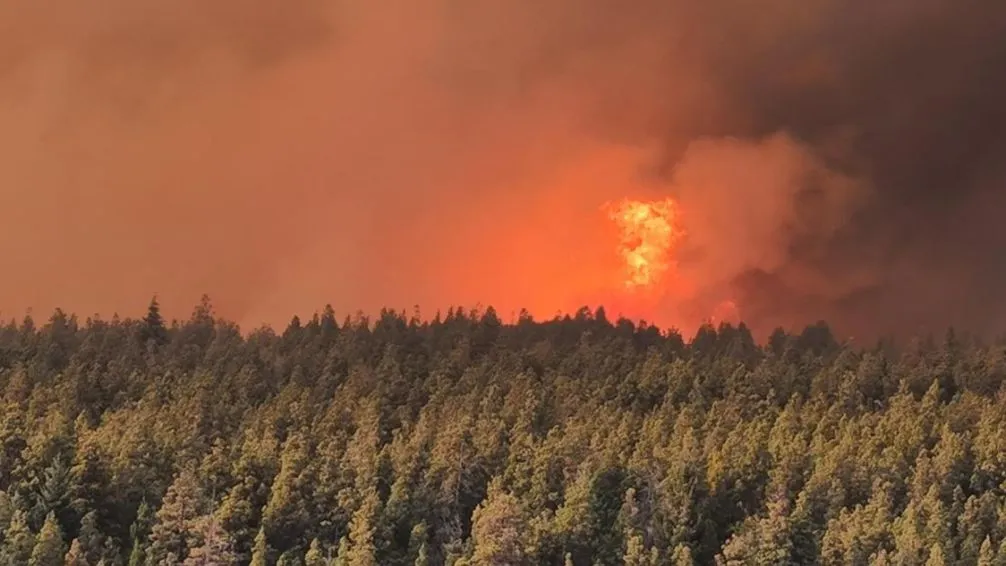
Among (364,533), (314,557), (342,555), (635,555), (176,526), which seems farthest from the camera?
(176,526)

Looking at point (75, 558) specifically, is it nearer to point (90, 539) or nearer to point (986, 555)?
point (90, 539)

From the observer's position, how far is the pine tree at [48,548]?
409 feet

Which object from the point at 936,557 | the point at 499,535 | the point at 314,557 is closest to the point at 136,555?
the point at 314,557

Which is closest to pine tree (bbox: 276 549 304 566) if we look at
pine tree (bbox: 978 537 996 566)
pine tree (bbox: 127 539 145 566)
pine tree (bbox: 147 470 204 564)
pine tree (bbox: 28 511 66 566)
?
pine tree (bbox: 147 470 204 564)

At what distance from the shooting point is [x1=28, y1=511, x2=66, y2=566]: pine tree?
124812 mm

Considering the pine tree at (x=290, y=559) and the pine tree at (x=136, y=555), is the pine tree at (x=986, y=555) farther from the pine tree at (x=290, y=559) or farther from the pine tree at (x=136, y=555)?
the pine tree at (x=136, y=555)

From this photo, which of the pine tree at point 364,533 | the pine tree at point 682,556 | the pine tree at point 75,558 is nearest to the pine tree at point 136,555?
the pine tree at point 75,558

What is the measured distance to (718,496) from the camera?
147000 mm

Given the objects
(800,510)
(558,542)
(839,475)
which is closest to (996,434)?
(839,475)

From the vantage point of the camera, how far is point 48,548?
126 meters

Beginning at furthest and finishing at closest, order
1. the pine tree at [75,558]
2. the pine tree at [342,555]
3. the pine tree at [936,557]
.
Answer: the pine tree at [342,555] < the pine tree at [75,558] < the pine tree at [936,557]

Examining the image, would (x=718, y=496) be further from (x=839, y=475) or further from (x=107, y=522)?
(x=107, y=522)

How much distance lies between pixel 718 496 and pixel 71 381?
102637 mm

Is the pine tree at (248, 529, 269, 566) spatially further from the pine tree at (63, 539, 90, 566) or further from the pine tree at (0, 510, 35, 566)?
the pine tree at (0, 510, 35, 566)
